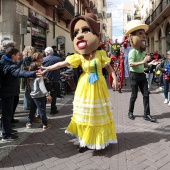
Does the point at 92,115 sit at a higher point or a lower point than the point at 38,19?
lower

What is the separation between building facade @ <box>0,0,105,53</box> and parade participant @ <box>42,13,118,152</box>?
5086 millimetres

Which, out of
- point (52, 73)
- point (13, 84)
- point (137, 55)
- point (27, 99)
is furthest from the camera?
point (52, 73)

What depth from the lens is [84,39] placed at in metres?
3.82

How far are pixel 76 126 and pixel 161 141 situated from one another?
159 centimetres

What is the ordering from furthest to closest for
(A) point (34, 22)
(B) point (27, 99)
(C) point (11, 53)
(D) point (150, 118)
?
(A) point (34, 22) → (B) point (27, 99) → (D) point (150, 118) → (C) point (11, 53)

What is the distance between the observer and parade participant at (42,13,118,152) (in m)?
3.76

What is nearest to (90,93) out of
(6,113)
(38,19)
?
(6,113)

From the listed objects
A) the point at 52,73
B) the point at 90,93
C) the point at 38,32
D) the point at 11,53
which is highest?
the point at 38,32

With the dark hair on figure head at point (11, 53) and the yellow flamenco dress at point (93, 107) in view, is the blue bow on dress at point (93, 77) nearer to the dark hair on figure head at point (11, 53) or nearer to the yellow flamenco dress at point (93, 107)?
the yellow flamenco dress at point (93, 107)

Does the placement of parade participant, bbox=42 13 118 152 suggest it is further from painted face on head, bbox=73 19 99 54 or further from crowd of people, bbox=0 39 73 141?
crowd of people, bbox=0 39 73 141

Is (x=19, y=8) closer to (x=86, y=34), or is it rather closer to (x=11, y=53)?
(x=11, y=53)

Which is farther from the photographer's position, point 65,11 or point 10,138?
point 65,11

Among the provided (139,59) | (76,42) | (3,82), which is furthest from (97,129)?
(139,59)

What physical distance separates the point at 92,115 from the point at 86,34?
1289 millimetres
